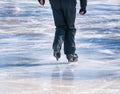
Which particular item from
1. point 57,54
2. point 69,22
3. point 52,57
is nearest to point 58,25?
point 69,22

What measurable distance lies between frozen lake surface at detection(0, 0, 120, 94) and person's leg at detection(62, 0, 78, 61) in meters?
0.21

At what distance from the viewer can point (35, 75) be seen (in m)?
7.74

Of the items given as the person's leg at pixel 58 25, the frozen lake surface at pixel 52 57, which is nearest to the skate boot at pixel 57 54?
the person's leg at pixel 58 25

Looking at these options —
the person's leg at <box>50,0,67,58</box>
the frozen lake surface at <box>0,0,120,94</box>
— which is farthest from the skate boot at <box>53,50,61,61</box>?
the frozen lake surface at <box>0,0,120,94</box>

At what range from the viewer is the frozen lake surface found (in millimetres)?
7094

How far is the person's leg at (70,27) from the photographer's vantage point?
8.41 meters

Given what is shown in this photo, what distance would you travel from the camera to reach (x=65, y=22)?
859 centimetres

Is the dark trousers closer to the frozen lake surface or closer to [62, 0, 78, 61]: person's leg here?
[62, 0, 78, 61]: person's leg

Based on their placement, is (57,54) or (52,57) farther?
(52,57)

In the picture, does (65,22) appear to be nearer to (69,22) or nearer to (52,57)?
(69,22)

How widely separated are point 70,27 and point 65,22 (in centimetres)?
12

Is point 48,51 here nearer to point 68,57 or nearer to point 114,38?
point 68,57

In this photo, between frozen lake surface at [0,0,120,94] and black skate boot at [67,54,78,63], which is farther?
black skate boot at [67,54,78,63]

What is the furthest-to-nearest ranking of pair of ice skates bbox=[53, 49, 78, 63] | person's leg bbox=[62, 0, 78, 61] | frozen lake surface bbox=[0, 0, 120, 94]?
1. pair of ice skates bbox=[53, 49, 78, 63]
2. person's leg bbox=[62, 0, 78, 61]
3. frozen lake surface bbox=[0, 0, 120, 94]
